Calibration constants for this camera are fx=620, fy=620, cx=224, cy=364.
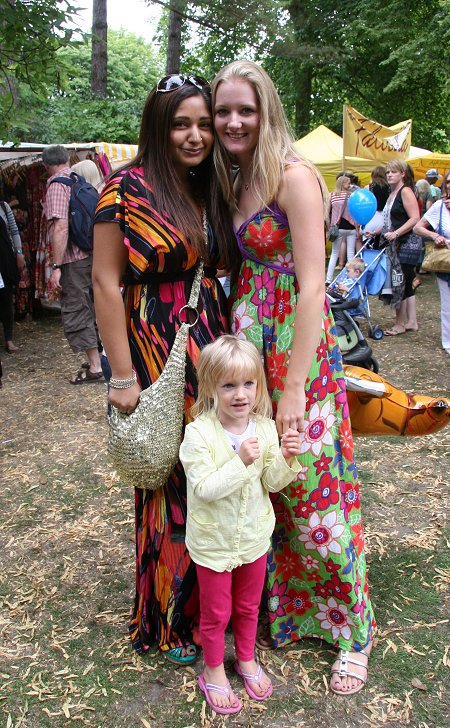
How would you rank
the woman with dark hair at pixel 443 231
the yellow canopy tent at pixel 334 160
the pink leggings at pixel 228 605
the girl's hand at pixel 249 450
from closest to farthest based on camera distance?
the girl's hand at pixel 249 450, the pink leggings at pixel 228 605, the woman with dark hair at pixel 443 231, the yellow canopy tent at pixel 334 160

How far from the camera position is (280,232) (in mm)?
2002

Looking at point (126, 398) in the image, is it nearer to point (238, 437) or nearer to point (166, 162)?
point (238, 437)

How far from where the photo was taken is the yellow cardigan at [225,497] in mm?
1945

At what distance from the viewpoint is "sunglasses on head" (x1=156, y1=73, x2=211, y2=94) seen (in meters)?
1.95

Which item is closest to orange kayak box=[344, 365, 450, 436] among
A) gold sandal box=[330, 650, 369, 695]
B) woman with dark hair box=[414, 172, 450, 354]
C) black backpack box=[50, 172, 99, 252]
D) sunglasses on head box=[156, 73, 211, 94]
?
gold sandal box=[330, 650, 369, 695]

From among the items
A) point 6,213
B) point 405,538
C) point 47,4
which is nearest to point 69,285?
point 6,213

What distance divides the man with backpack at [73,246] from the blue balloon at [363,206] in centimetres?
357

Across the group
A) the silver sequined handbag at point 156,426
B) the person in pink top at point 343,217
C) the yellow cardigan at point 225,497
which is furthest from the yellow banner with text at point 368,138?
the yellow cardigan at point 225,497

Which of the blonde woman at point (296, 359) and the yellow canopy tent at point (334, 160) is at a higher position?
the yellow canopy tent at point (334, 160)

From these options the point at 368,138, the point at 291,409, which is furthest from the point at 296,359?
the point at 368,138

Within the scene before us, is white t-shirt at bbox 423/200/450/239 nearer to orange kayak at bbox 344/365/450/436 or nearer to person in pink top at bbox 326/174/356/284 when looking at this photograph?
person in pink top at bbox 326/174/356/284

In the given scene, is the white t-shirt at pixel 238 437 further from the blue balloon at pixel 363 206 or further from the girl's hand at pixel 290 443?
the blue balloon at pixel 363 206

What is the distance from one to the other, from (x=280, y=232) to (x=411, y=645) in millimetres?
1659

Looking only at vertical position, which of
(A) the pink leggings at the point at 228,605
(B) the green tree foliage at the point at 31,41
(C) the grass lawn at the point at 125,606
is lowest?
(C) the grass lawn at the point at 125,606
